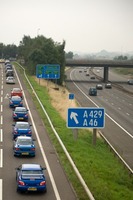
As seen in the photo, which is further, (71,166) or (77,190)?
(71,166)

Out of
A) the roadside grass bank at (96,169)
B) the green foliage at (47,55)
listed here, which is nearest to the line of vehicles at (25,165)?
the roadside grass bank at (96,169)

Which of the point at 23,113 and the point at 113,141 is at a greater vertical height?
the point at 23,113

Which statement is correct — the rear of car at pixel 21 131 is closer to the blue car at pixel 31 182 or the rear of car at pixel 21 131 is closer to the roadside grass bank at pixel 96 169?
the roadside grass bank at pixel 96 169

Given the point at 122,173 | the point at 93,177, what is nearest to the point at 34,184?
the point at 93,177

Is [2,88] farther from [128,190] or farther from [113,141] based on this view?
[128,190]

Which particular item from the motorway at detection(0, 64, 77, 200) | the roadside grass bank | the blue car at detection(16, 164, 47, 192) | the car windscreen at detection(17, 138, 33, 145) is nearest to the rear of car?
the motorway at detection(0, 64, 77, 200)

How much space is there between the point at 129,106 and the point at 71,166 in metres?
54.2

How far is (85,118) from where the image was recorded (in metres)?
32.7

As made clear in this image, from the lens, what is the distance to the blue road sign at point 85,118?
32.6m

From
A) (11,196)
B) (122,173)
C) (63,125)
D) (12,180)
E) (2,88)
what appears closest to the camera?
(11,196)

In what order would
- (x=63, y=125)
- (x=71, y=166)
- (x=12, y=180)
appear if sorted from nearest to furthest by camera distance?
(x=12, y=180) < (x=71, y=166) < (x=63, y=125)

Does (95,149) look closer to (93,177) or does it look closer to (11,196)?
(93,177)

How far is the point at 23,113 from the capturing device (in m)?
45.8

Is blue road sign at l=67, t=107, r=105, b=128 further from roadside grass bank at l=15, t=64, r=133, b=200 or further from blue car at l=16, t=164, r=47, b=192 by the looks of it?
blue car at l=16, t=164, r=47, b=192
